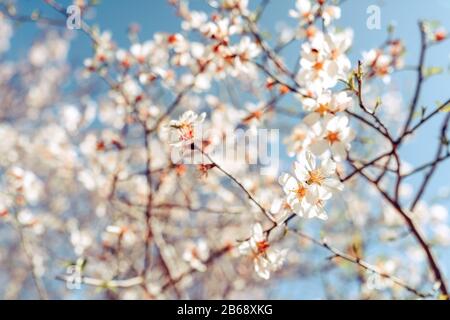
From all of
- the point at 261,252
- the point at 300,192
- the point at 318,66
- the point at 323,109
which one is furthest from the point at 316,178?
the point at 318,66

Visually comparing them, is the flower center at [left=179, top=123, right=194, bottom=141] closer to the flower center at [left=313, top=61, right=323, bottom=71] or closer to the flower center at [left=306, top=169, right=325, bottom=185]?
the flower center at [left=306, top=169, right=325, bottom=185]

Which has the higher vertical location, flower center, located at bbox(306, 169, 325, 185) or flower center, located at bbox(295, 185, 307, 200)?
flower center, located at bbox(306, 169, 325, 185)

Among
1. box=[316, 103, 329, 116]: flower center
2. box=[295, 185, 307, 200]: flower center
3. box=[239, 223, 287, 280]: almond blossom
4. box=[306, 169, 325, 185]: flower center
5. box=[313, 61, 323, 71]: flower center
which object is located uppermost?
box=[313, 61, 323, 71]: flower center

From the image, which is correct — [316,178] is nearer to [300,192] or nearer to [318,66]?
[300,192]

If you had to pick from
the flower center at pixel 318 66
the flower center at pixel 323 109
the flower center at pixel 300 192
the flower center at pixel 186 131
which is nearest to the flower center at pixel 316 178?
the flower center at pixel 300 192

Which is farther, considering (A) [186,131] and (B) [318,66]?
(B) [318,66]

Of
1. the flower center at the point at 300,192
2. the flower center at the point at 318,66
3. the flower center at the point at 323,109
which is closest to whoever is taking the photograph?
the flower center at the point at 300,192

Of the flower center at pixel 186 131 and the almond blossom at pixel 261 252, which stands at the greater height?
the flower center at pixel 186 131

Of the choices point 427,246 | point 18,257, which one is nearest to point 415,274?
point 427,246

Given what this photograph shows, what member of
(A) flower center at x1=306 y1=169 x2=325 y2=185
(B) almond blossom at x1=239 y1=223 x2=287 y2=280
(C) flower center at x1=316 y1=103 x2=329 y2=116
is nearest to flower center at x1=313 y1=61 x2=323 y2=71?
(C) flower center at x1=316 y1=103 x2=329 y2=116

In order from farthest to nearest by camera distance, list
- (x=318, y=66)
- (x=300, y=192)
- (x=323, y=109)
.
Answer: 1. (x=318, y=66)
2. (x=323, y=109)
3. (x=300, y=192)

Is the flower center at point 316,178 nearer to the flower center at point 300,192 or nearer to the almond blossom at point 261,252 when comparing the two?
the flower center at point 300,192
